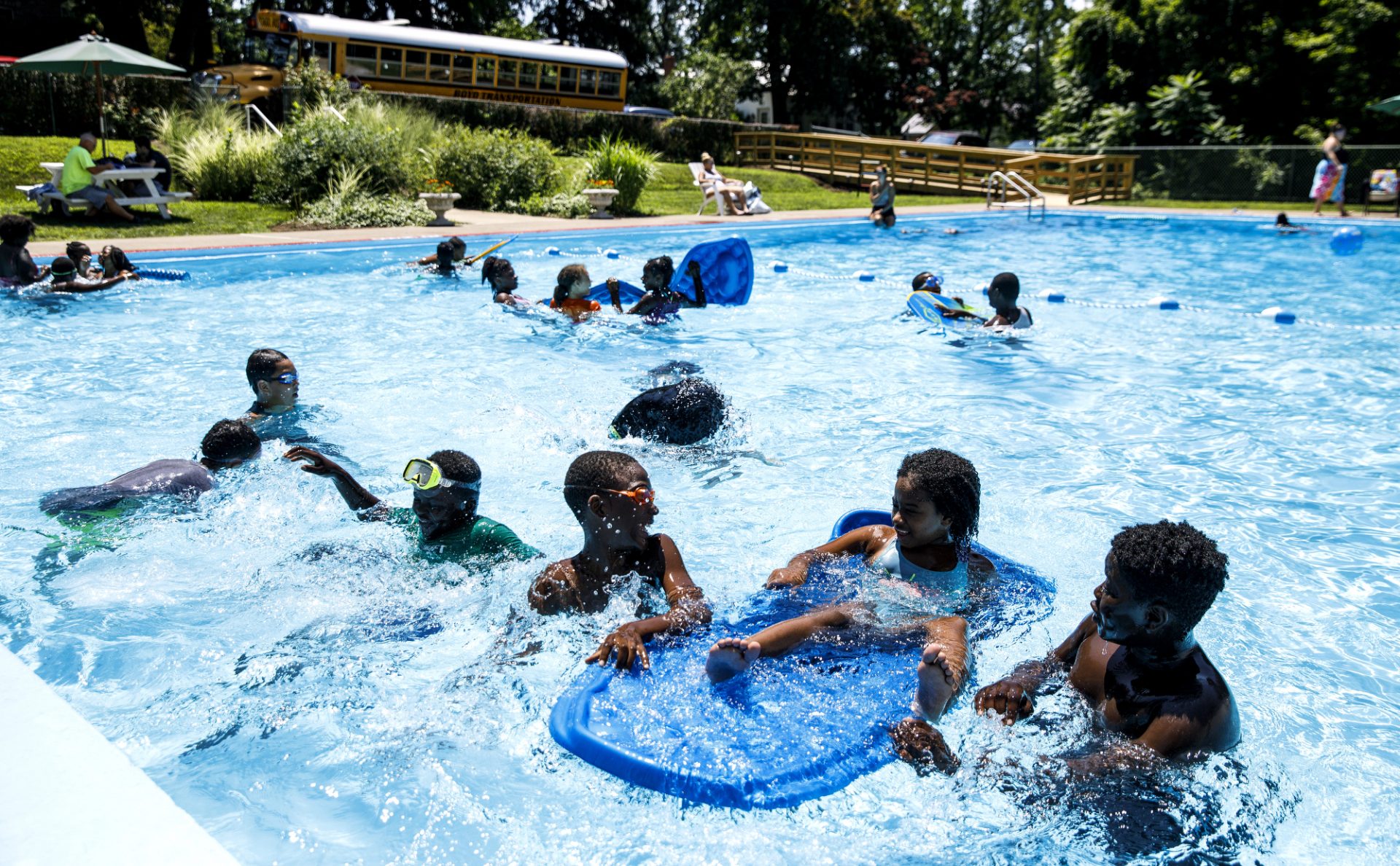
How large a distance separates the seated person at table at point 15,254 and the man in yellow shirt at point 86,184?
4933mm

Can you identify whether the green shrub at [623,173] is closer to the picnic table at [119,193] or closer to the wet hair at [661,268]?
the picnic table at [119,193]

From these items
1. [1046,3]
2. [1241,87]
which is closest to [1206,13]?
[1241,87]

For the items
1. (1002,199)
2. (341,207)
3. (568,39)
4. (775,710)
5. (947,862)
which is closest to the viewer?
(947,862)

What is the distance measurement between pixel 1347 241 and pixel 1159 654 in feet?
57.8

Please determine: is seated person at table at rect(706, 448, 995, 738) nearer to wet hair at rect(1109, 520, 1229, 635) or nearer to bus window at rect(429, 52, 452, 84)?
wet hair at rect(1109, 520, 1229, 635)

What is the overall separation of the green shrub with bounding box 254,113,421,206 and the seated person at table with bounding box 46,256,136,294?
6.65 m

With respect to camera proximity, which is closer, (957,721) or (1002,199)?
(957,721)

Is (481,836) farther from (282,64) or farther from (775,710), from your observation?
(282,64)

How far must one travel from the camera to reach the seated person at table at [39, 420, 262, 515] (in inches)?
190

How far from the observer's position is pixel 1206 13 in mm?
26297

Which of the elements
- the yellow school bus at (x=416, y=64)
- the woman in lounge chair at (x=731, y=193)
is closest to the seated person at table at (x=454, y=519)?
the woman in lounge chair at (x=731, y=193)

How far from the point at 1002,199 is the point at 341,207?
1442 centimetres

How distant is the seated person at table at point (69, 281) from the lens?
1045 cm

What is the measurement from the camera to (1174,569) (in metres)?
2.81
